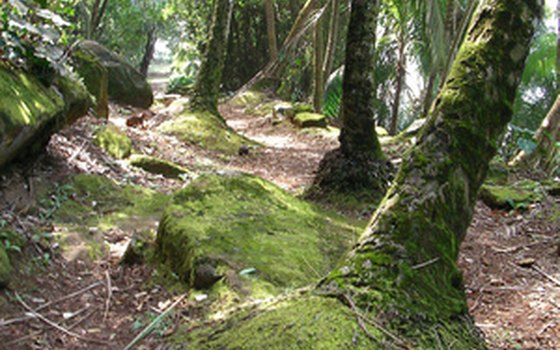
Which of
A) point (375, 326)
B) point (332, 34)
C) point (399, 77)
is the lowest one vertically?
point (375, 326)

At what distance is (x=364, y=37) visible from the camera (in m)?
6.34

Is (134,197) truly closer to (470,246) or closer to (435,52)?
(470,246)

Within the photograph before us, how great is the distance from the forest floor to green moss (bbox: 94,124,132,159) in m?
0.20

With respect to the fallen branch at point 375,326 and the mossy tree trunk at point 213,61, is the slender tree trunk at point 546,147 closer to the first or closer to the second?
the mossy tree trunk at point 213,61

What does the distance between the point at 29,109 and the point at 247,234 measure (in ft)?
7.45

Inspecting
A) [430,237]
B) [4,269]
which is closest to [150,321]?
[4,269]

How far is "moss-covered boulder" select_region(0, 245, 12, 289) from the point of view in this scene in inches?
133

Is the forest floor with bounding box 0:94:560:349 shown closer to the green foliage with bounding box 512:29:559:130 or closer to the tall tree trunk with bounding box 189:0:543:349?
the tall tree trunk with bounding box 189:0:543:349

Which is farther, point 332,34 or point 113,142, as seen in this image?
point 332,34

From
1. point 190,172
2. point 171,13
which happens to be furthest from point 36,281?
point 171,13

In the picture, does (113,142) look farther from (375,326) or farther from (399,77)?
(399,77)

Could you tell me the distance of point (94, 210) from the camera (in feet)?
17.0

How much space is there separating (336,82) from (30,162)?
1236 centimetres

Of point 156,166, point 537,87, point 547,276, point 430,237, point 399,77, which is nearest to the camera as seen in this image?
point 430,237
